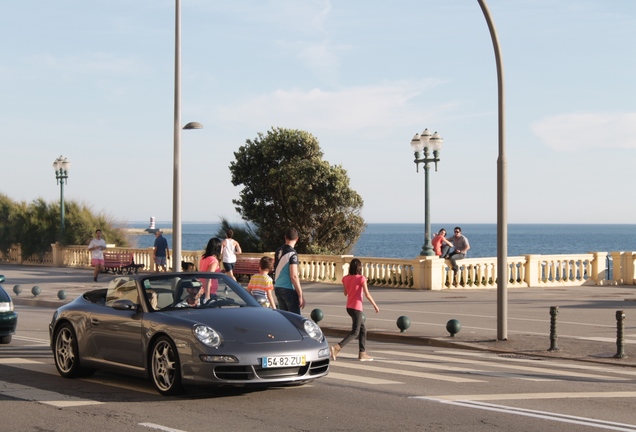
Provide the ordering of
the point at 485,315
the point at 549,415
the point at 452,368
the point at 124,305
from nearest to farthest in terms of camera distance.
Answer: the point at 549,415
the point at 124,305
the point at 452,368
the point at 485,315

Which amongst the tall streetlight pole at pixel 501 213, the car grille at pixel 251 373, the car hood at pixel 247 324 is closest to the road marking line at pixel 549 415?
the car grille at pixel 251 373

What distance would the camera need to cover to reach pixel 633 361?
14.9 meters

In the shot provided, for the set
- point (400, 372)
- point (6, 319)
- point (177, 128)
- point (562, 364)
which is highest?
point (177, 128)

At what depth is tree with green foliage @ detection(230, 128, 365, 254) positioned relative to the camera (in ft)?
140

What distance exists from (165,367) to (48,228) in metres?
38.6

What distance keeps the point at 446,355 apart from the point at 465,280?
634 inches

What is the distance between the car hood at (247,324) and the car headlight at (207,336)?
0.23 ft

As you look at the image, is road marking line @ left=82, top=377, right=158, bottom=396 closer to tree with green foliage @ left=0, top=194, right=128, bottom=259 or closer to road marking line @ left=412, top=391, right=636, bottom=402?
road marking line @ left=412, top=391, right=636, bottom=402

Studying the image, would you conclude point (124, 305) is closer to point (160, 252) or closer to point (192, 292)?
point (192, 292)

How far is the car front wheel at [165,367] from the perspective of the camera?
10.5 meters

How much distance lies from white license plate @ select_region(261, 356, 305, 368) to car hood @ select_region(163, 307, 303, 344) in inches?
8.6

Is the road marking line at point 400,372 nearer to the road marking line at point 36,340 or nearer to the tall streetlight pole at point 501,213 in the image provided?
the tall streetlight pole at point 501,213

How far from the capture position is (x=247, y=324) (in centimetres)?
1068

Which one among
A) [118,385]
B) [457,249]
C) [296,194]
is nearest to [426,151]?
[457,249]
